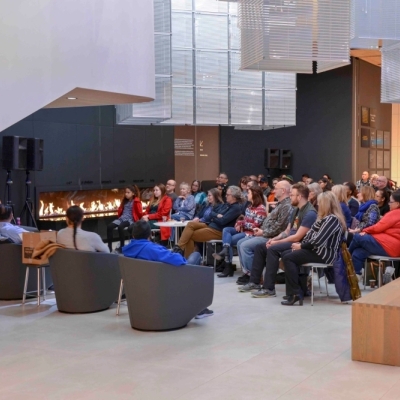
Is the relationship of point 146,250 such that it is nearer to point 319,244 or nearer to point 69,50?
point 319,244

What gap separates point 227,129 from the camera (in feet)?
66.4

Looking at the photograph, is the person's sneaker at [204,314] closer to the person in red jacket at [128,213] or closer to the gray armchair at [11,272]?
the gray armchair at [11,272]

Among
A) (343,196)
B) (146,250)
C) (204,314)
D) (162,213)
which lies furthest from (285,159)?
(146,250)

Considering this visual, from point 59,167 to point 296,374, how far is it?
9130 millimetres

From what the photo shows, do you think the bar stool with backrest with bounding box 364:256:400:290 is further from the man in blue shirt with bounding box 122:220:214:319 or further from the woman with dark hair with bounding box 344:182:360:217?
the man in blue shirt with bounding box 122:220:214:319

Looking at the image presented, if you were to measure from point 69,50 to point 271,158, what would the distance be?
39.6 ft

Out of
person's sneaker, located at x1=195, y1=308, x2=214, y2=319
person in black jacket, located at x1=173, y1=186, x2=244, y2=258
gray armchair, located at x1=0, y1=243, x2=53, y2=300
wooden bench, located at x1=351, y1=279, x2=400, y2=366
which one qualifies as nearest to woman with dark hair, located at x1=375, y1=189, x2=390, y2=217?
person in black jacket, located at x1=173, y1=186, x2=244, y2=258

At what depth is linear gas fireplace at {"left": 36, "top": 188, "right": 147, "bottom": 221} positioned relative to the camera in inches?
515

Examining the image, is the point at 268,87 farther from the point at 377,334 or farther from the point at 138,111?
the point at 377,334

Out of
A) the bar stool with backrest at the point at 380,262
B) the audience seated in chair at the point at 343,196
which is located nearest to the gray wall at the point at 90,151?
the audience seated in chair at the point at 343,196

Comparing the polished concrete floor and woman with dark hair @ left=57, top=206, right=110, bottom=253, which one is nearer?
the polished concrete floor

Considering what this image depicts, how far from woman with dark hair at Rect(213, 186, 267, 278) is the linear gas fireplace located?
4.53 m

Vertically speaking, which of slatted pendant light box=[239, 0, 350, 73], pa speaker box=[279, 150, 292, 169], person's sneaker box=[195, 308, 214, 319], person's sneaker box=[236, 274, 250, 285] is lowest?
person's sneaker box=[236, 274, 250, 285]

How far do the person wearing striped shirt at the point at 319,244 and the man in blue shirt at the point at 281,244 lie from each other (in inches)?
11.1
